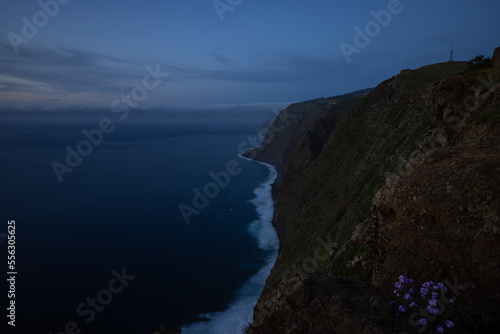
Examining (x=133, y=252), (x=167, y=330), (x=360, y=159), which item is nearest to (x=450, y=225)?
(x=167, y=330)

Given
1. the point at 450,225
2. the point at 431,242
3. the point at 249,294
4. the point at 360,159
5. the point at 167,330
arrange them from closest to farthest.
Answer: the point at 167,330 < the point at 450,225 < the point at 431,242 < the point at 360,159 < the point at 249,294

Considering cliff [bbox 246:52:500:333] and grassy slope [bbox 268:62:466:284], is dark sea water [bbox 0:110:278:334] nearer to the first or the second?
grassy slope [bbox 268:62:466:284]

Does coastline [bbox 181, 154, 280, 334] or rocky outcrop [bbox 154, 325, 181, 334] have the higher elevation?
rocky outcrop [bbox 154, 325, 181, 334]

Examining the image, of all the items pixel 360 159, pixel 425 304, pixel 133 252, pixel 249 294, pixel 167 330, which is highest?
pixel 167 330

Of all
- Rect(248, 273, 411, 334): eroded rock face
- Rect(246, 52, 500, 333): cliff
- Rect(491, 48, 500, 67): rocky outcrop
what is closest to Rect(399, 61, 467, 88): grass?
Rect(491, 48, 500, 67): rocky outcrop

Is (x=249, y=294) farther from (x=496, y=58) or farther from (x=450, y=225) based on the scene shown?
(x=496, y=58)

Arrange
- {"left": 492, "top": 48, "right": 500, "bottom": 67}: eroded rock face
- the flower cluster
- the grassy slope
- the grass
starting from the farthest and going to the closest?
the grass, the grassy slope, {"left": 492, "top": 48, "right": 500, "bottom": 67}: eroded rock face, the flower cluster
